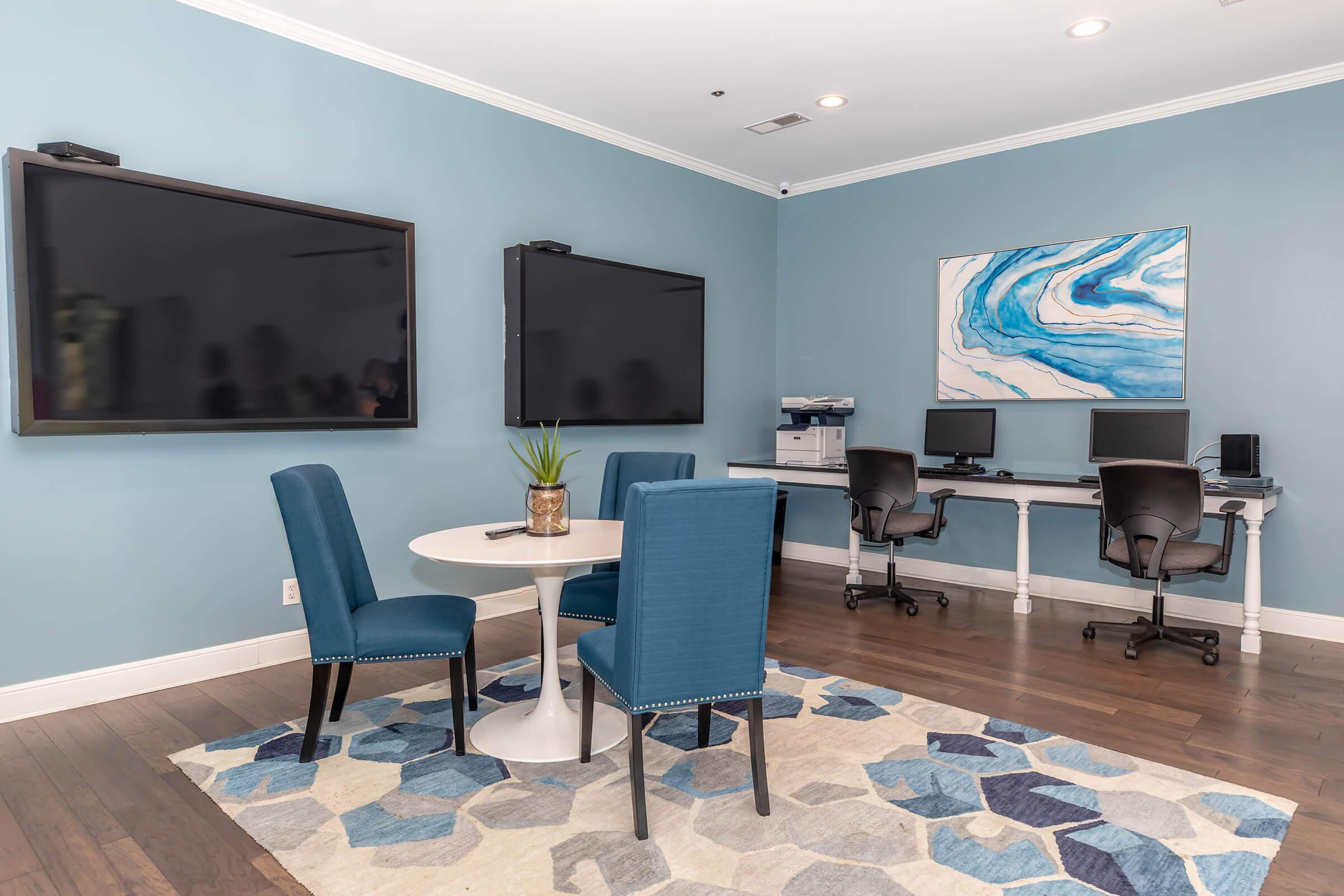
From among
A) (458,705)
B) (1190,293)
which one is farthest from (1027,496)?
(458,705)

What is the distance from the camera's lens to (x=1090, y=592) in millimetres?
4844

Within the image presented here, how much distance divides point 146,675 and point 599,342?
8.94 feet

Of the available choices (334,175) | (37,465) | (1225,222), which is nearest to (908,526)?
(1225,222)

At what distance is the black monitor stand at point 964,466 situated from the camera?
196 inches

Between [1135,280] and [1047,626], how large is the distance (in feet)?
6.64

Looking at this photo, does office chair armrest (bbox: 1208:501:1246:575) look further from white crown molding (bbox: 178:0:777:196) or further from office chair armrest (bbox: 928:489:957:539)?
white crown molding (bbox: 178:0:777:196)

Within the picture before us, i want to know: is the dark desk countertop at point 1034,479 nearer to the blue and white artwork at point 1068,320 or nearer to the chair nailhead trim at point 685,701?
the blue and white artwork at point 1068,320

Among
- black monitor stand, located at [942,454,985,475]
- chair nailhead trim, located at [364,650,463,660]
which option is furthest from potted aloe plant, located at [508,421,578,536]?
black monitor stand, located at [942,454,985,475]

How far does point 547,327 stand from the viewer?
14.8 ft

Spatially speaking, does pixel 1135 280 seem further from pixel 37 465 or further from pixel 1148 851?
pixel 37 465

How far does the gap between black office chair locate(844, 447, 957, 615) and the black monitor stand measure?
231 millimetres

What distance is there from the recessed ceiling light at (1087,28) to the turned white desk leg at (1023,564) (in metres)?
2.36

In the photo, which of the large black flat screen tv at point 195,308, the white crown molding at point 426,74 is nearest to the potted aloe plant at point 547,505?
the large black flat screen tv at point 195,308

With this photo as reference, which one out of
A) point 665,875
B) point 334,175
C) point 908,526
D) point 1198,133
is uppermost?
point 1198,133
